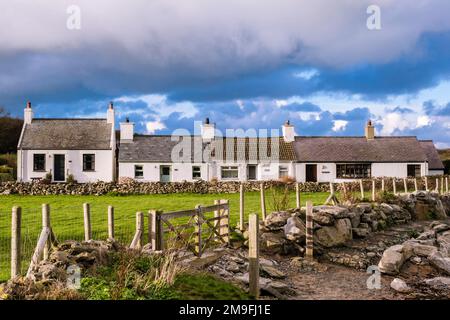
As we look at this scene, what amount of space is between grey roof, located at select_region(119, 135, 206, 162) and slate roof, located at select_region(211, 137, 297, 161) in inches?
67.7

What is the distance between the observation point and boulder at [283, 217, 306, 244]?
58.3ft

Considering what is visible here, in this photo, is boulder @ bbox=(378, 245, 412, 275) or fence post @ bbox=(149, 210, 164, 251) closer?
fence post @ bbox=(149, 210, 164, 251)

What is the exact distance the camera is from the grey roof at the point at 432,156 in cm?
5200

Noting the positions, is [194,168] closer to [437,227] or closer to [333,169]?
[333,169]

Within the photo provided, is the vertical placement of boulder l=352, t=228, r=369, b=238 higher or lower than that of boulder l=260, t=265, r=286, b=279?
higher

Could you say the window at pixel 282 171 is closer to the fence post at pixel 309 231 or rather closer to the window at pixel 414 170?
the window at pixel 414 170

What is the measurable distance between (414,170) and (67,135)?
32.1 metres

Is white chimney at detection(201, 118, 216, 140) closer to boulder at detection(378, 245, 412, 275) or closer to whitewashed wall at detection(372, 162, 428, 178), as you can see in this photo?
Result: whitewashed wall at detection(372, 162, 428, 178)

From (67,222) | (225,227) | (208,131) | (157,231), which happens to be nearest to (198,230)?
(157,231)

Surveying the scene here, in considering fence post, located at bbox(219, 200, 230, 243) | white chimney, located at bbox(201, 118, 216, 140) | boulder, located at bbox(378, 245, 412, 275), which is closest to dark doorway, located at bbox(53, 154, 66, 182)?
white chimney, located at bbox(201, 118, 216, 140)

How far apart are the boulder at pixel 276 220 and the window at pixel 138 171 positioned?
27.3 m

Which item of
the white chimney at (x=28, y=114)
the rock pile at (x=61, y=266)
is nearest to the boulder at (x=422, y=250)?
the rock pile at (x=61, y=266)
